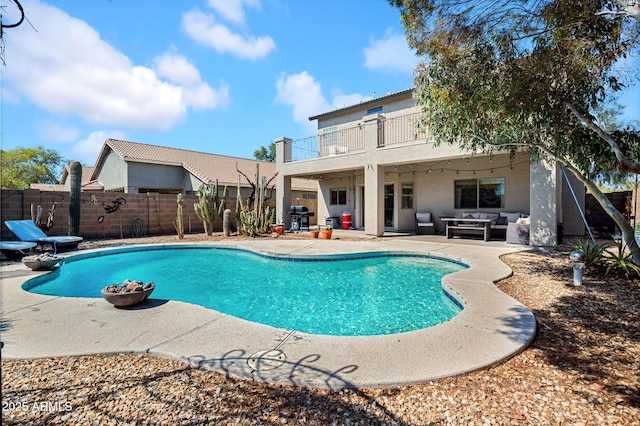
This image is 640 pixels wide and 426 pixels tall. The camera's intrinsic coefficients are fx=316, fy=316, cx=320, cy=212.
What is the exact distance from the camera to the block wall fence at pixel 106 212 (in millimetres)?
10781

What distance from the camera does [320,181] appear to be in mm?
18828

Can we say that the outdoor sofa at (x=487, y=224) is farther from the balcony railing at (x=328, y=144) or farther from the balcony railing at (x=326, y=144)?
the balcony railing at (x=326, y=144)

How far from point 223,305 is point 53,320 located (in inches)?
92.6

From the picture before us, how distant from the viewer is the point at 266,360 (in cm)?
290

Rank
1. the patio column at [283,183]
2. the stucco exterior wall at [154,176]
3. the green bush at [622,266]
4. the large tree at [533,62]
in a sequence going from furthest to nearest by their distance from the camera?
the stucco exterior wall at [154,176] → the patio column at [283,183] → the green bush at [622,266] → the large tree at [533,62]

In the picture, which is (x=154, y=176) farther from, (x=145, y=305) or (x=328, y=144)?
(x=145, y=305)

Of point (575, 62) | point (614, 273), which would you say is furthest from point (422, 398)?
point (614, 273)

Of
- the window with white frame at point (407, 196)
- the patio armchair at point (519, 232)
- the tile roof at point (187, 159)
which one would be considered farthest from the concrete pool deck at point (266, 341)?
the tile roof at point (187, 159)

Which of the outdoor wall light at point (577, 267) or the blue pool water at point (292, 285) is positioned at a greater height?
the outdoor wall light at point (577, 267)

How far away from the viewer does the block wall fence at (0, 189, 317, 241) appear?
1078 centimetres

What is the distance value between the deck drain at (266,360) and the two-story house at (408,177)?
7952 millimetres

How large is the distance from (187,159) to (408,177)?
15090 mm

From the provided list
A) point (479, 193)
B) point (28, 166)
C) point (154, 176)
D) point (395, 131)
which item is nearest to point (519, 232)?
point (479, 193)

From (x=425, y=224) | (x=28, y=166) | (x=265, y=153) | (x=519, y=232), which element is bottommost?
(x=519, y=232)
